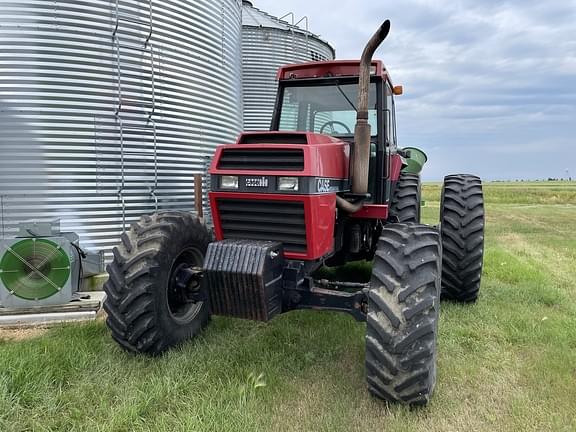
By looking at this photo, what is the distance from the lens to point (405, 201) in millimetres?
4898

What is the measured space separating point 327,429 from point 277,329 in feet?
5.53

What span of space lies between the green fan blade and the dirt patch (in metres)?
0.38

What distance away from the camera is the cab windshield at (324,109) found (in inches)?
175

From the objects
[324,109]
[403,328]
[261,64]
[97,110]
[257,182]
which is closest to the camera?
[403,328]

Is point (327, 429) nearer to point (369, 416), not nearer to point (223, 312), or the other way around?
point (369, 416)

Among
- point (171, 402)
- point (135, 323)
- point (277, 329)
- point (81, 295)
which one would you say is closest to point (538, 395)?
point (277, 329)

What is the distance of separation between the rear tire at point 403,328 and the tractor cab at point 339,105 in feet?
3.97

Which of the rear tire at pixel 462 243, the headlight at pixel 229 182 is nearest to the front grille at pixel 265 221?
the headlight at pixel 229 182

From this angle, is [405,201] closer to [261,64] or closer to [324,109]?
[324,109]

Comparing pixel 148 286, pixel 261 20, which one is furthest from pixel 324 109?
pixel 261 20

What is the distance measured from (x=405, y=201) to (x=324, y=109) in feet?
4.17

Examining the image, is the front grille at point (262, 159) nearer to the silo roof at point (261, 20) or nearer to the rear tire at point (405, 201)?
the rear tire at point (405, 201)

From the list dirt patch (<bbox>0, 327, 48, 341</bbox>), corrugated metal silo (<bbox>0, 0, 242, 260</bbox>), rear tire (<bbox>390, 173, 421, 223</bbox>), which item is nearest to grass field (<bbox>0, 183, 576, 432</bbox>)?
dirt patch (<bbox>0, 327, 48, 341</bbox>)

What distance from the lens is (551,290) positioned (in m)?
5.94
